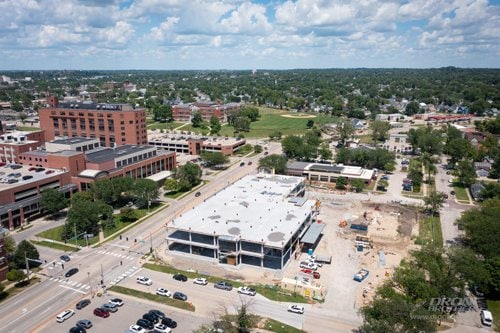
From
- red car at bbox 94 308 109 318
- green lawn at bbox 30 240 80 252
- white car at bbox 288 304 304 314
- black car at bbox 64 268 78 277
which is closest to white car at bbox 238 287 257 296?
white car at bbox 288 304 304 314

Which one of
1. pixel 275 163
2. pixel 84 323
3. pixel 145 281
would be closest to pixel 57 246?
pixel 145 281

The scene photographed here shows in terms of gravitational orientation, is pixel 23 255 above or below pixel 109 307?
above

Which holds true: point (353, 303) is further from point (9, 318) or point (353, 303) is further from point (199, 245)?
point (9, 318)

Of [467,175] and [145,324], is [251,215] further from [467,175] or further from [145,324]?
[467,175]

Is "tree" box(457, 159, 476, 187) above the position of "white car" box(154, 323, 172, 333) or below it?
above

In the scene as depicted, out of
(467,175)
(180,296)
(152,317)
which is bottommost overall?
(180,296)

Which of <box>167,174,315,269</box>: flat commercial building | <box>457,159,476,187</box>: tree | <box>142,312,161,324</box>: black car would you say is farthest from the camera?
<box>457,159,476,187</box>: tree

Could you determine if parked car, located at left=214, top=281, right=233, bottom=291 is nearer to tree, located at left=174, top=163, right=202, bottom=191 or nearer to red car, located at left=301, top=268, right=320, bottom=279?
red car, located at left=301, top=268, right=320, bottom=279
